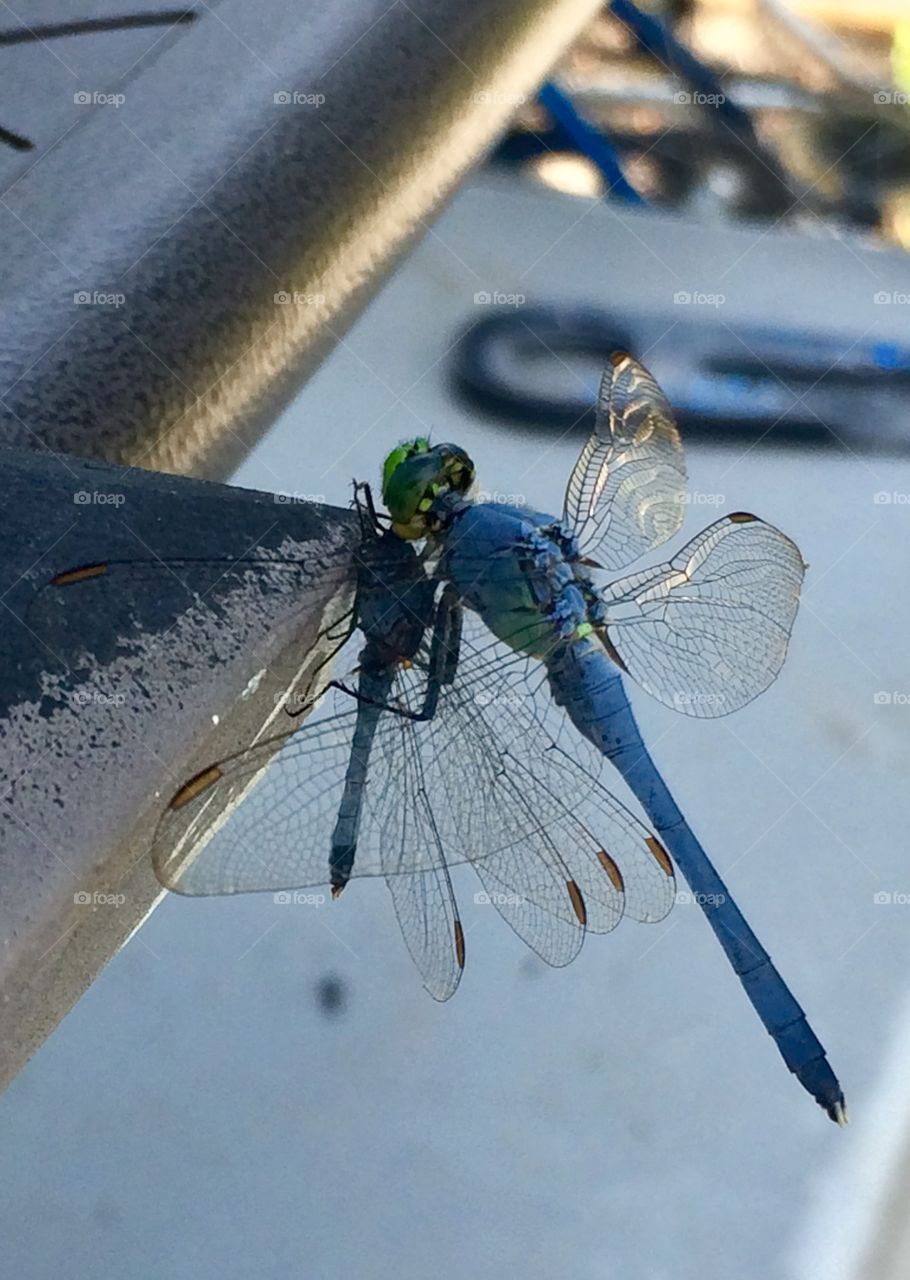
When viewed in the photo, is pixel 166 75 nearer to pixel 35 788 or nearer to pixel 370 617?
pixel 370 617

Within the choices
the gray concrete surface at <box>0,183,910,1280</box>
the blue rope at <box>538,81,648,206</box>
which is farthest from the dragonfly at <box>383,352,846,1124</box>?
the blue rope at <box>538,81,648,206</box>

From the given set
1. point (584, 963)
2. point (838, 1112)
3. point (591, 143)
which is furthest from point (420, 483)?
point (591, 143)

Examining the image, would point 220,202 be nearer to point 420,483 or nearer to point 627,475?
point 420,483

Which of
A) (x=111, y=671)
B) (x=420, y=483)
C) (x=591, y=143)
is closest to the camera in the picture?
(x=111, y=671)

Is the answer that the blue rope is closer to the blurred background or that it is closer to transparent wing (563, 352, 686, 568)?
the blurred background

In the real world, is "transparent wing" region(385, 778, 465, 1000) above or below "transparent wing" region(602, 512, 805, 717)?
below

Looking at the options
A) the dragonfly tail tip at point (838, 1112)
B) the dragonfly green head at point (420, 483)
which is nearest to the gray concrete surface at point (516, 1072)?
the dragonfly tail tip at point (838, 1112)
